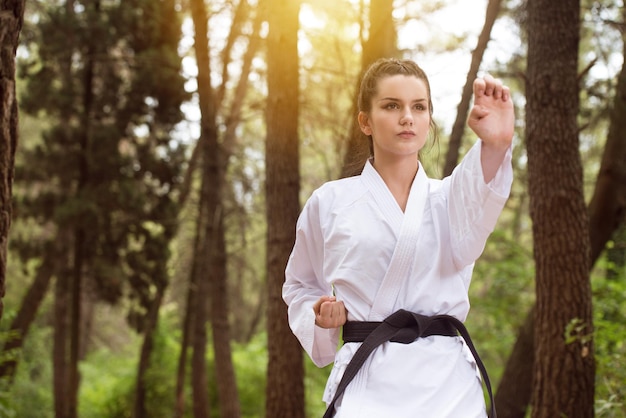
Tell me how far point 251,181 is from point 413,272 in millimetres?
14234

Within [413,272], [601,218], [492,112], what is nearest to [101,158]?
[601,218]

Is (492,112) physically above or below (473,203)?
above

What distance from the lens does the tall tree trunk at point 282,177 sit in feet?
23.7

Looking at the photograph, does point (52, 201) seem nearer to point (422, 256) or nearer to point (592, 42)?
point (592, 42)

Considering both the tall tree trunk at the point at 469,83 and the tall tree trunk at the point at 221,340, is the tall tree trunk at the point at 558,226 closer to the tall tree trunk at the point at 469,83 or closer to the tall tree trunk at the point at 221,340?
the tall tree trunk at the point at 469,83

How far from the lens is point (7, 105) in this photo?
3609 millimetres

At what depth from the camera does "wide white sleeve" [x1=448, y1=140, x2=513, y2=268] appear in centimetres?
249

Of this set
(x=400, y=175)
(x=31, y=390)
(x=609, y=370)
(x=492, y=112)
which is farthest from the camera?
(x=31, y=390)

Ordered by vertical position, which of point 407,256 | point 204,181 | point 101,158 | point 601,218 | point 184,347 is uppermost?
point 101,158

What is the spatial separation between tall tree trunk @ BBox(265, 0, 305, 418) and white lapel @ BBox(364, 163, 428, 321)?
458 centimetres

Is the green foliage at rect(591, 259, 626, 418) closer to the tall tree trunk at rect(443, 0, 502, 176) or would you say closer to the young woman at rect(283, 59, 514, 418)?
the tall tree trunk at rect(443, 0, 502, 176)

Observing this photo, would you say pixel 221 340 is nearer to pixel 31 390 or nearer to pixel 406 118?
pixel 31 390

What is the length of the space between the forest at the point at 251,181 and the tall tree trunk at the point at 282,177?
0.06ft

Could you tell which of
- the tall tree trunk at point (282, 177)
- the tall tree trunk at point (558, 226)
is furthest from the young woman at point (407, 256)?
the tall tree trunk at point (282, 177)
